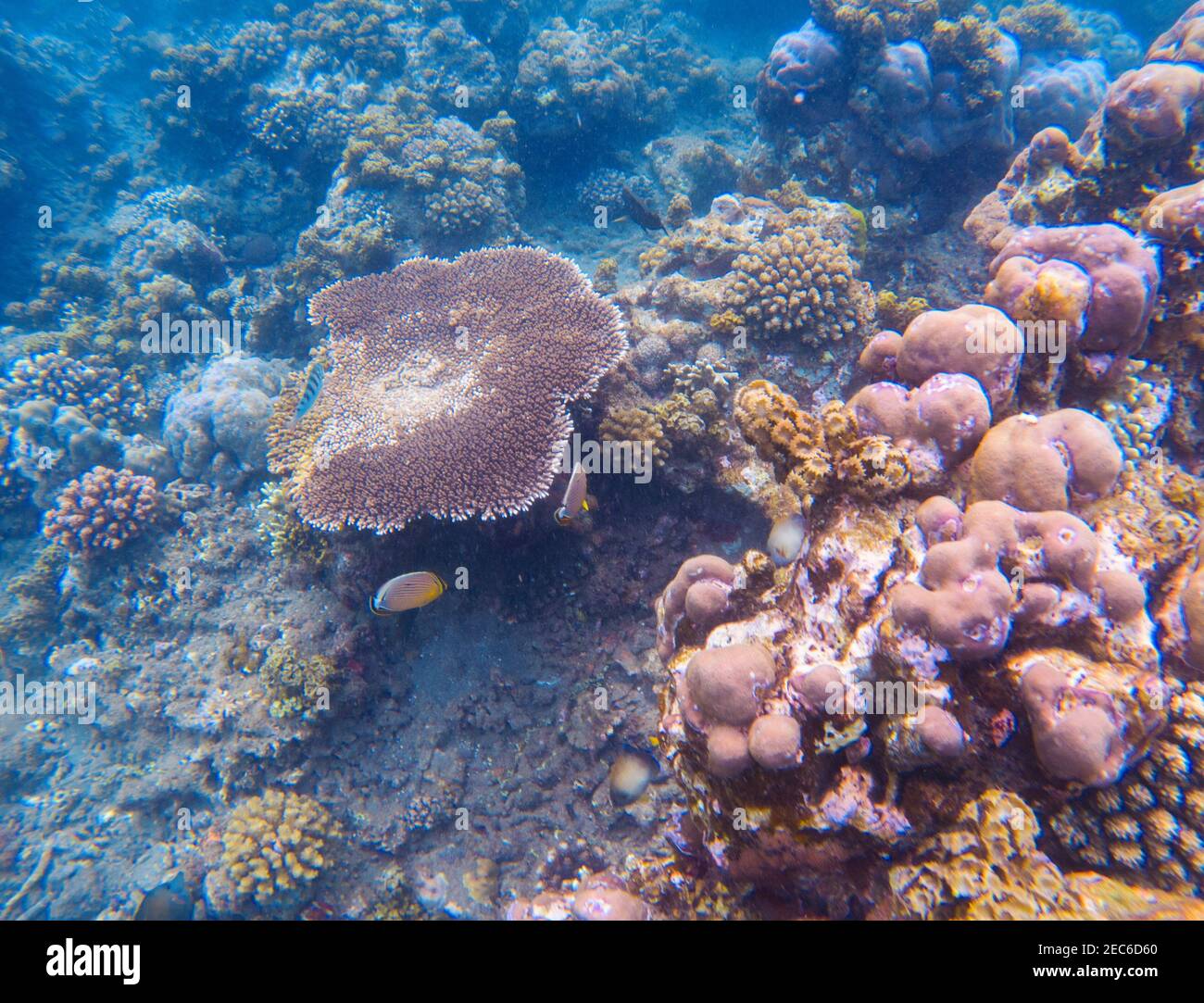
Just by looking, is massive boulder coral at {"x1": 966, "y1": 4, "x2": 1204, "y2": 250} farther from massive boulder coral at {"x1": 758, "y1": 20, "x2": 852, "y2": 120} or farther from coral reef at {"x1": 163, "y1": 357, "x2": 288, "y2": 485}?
coral reef at {"x1": 163, "y1": 357, "x2": 288, "y2": 485}

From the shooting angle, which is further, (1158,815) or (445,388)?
(445,388)

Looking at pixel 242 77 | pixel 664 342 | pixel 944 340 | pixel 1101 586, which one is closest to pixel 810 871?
pixel 1101 586

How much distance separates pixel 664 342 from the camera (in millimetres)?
5711

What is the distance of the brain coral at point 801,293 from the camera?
18.3ft

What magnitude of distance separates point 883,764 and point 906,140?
30.0ft

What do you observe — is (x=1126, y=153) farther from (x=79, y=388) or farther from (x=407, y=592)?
(x=79, y=388)

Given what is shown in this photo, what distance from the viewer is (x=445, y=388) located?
5.52m

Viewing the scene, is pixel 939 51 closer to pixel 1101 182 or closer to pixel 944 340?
pixel 1101 182

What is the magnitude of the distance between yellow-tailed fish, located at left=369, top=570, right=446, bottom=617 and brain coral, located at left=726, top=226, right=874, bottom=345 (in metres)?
4.11

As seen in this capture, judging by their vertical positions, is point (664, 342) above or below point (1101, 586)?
above

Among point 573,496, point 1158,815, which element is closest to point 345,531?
point 573,496

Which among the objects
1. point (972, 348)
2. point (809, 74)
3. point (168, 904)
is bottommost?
point (168, 904)

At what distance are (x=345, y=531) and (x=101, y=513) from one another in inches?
184

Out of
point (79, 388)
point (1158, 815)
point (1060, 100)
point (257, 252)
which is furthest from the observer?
point (257, 252)
